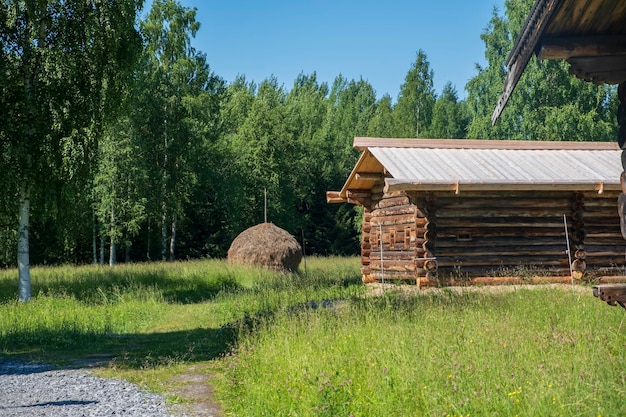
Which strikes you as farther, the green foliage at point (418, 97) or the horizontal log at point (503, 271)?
the green foliage at point (418, 97)

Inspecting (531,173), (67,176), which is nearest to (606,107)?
(531,173)

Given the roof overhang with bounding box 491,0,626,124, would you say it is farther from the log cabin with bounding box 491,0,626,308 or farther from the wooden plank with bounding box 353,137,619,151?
the wooden plank with bounding box 353,137,619,151

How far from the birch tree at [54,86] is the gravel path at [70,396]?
27.9 ft

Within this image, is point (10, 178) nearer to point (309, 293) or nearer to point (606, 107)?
point (309, 293)

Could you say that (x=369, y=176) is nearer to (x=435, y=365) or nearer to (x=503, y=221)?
(x=503, y=221)

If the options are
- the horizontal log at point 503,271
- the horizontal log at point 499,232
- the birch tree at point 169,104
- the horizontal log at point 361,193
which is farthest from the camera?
the birch tree at point 169,104

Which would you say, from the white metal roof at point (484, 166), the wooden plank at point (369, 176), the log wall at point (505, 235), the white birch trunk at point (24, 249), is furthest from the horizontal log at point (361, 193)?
the white birch trunk at point (24, 249)

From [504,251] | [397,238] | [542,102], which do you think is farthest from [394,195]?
[542,102]

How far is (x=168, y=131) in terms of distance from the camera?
31.9m

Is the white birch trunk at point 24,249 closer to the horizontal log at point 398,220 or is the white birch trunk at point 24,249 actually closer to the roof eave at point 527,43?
the horizontal log at point 398,220

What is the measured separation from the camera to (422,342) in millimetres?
6543

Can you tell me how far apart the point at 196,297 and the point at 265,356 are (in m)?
11.2

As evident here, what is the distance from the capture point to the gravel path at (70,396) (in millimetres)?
6344

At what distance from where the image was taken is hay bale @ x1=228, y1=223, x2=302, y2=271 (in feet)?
74.3
